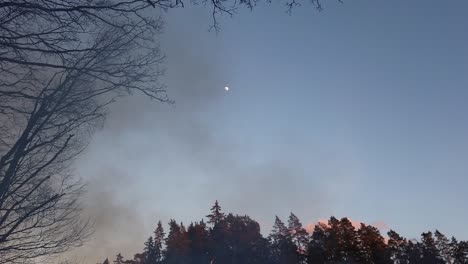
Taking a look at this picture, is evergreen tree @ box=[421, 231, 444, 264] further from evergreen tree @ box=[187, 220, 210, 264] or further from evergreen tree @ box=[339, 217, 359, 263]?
evergreen tree @ box=[187, 220, 210, 264]

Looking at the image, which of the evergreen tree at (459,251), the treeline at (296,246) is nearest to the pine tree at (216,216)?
the treeline at (296,246)

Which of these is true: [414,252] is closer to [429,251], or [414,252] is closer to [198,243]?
[429,251]

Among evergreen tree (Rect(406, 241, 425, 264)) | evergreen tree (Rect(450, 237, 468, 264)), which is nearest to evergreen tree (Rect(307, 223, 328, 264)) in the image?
evergreen tree (Rect(406, 241, 425, 264))

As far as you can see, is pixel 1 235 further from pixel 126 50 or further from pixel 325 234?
pixel 325 234

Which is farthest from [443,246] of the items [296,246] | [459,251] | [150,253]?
[150,253]

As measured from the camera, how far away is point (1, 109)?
4.14m

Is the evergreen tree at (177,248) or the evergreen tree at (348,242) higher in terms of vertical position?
the evergreen tree at (177,248)

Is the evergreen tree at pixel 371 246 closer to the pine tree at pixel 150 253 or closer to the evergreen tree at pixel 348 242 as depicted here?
the evergreen tree at pixel 348 242

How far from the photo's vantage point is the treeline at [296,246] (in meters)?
65.7

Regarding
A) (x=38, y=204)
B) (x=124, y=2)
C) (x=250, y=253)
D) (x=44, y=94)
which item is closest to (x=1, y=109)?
(x=44, y=94)

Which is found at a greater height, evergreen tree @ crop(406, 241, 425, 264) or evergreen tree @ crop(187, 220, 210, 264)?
evergreen tree @ crop(187, 220, 210, 264)

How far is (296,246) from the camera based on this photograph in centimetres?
7419

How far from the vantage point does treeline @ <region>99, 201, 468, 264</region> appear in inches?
2586

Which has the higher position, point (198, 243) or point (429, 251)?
point (198, 243)
